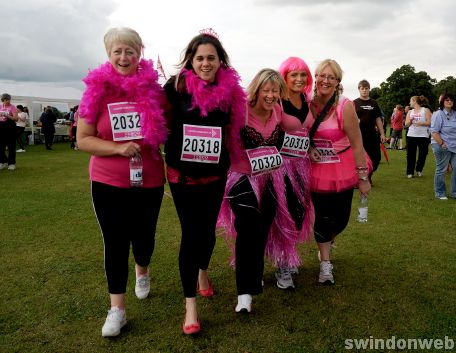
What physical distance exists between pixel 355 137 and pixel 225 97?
1229mm

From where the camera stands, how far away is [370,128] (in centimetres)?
725

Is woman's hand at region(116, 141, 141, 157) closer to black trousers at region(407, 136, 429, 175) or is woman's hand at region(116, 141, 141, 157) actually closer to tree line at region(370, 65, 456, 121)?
black trousers at region(407, 136, 429, 175)

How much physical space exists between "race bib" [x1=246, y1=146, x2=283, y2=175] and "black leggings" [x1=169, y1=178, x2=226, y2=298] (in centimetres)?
30

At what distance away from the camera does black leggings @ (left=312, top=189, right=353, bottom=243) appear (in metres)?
3.36

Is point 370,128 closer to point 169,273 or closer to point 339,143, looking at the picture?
point 339,143

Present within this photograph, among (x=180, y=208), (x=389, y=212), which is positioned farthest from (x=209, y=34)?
(x=389, y=212)

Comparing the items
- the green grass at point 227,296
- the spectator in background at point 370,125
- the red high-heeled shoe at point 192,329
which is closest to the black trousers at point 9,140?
the green grass at point 227,296

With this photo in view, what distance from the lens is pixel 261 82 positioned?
2.88 m

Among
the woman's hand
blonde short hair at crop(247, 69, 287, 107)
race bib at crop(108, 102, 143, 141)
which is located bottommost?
the woman's hand

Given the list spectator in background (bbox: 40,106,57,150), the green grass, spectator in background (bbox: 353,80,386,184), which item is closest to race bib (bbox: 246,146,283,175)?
the green grass

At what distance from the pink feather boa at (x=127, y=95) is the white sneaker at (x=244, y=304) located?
1282 millimetres

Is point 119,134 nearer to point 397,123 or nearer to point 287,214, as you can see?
point 287,214

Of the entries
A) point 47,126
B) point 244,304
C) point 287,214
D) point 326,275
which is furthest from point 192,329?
point 47,126

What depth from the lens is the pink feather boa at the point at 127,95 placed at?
2.49 meters
